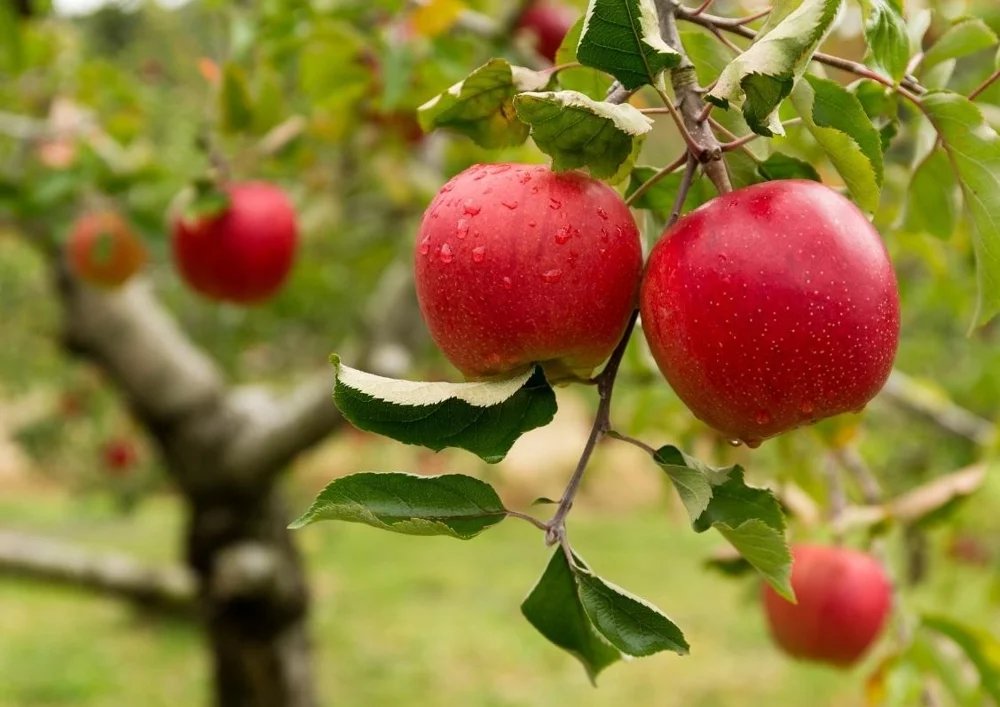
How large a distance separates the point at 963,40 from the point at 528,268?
35 cm

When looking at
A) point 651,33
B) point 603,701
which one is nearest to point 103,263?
point 651,33

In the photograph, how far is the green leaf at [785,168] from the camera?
1.72 ft

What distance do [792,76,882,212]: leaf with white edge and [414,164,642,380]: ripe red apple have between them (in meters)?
0.10

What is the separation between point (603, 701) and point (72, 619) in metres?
2.41

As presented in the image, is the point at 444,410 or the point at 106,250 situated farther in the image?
the point at 106,250

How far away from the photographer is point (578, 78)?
1.92 ft

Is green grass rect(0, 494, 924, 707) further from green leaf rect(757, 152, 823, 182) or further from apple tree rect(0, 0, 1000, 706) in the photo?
green leaf rect(757, 152, 823, 182)

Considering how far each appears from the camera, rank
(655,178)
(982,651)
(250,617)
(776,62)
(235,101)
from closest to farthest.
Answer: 1. (776,62)
2. (655,178)
3. (982,651)
4. (235,101)
5. (250,617)

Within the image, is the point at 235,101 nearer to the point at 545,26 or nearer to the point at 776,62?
the point at 545,26

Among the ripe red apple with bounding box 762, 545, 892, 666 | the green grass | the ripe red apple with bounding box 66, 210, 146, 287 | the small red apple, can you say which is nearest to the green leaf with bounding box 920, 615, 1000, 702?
the ripe red apple with bounding box 762, 545, 892, 666

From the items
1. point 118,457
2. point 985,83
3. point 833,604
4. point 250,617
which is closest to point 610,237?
point 985,83

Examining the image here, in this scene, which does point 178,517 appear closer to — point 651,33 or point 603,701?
point 603,701

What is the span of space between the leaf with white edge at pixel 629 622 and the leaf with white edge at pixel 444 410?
0.08m

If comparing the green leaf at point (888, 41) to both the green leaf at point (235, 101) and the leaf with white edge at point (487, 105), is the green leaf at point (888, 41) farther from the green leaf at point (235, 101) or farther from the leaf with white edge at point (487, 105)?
the green leaf at point (235, 101)
